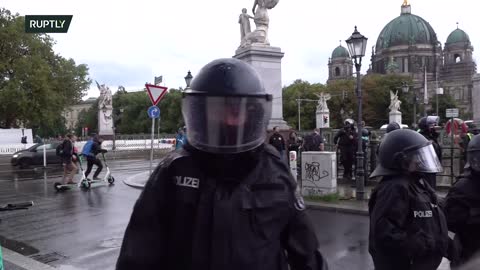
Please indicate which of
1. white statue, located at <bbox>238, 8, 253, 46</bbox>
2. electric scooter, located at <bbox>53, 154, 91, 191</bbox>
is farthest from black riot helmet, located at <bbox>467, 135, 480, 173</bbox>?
white statue, located at <bbox>238, 8, 253, 46</bbox>

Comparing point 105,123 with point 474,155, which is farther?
point 105,123

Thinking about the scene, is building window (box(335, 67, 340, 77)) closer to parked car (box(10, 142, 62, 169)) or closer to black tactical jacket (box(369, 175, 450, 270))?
parked car (box(10, 142, 62, 169))

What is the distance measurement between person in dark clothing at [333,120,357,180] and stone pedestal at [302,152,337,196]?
2619 mm

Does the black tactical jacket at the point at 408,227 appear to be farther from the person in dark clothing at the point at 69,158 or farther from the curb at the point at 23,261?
the person in dark clothing at the point at 69,158

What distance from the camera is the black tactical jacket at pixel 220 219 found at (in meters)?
1.86

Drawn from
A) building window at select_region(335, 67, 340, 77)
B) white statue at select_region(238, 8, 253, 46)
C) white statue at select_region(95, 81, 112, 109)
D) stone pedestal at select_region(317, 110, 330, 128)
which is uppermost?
building window at select_region(335, 67, 340, 77)

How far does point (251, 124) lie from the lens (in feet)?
6.63

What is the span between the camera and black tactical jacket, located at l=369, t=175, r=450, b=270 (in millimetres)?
3014

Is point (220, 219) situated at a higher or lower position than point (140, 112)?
lower

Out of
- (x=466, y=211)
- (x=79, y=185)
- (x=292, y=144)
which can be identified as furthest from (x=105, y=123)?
(x=466, y=211)

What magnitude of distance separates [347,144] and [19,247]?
29.6ft

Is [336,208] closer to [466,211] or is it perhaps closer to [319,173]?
[319,173]

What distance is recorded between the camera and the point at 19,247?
730 cm

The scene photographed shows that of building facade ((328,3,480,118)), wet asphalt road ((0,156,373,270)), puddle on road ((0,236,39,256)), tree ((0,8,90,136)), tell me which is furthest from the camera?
building facade ((328,3,480,118))
